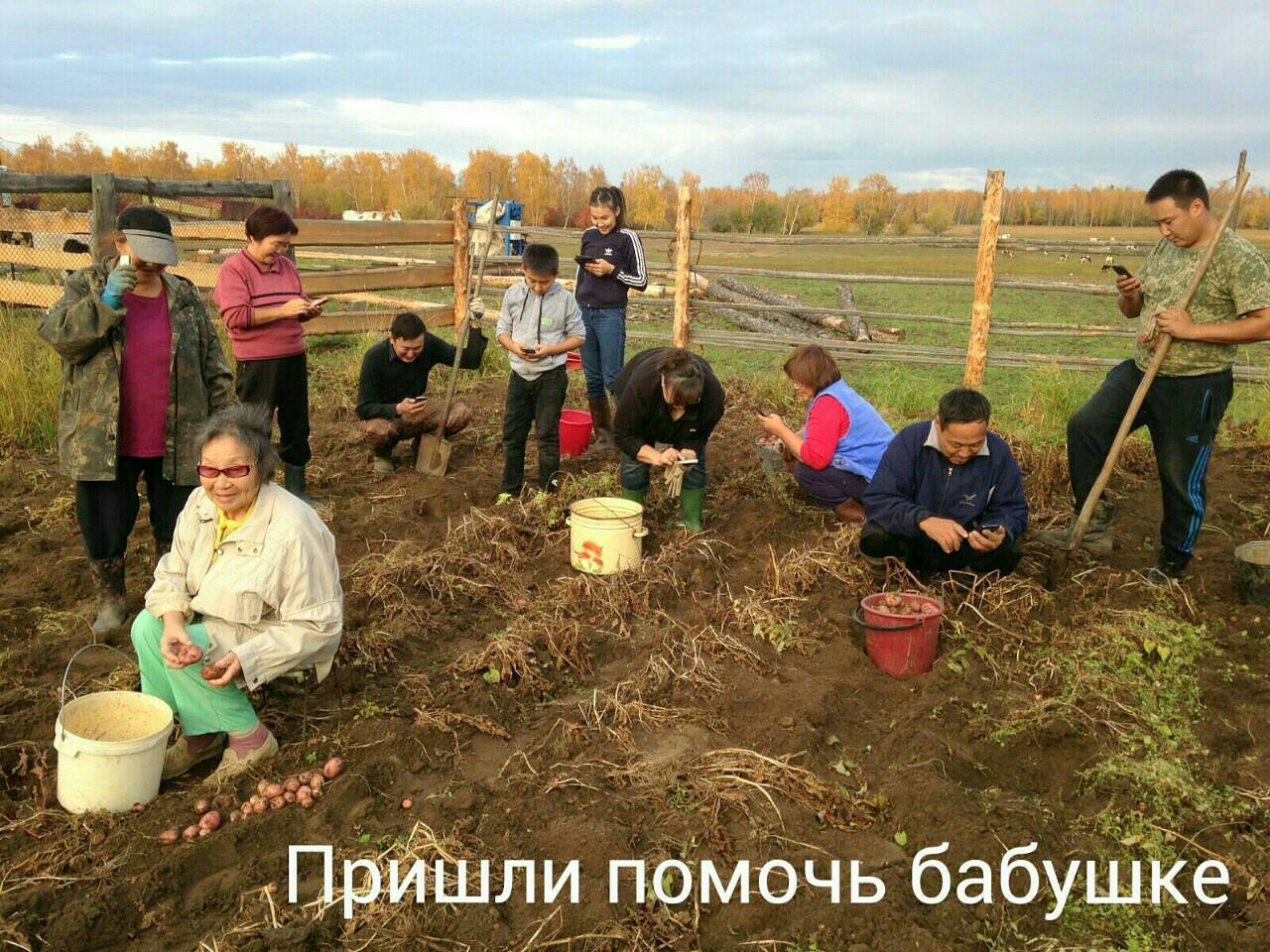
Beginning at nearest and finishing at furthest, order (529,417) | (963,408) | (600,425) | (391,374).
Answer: (963,408)
(529,417)
(391,374)
(600,425)

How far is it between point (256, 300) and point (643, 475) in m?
2.17

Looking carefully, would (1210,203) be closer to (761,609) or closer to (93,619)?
(761,609)

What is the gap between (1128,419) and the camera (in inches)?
171

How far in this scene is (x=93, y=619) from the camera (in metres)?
4.18

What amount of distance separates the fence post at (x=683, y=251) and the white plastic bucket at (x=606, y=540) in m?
4.41

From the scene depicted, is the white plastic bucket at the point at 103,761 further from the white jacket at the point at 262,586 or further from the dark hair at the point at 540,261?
the dark hair at the point at 540,261

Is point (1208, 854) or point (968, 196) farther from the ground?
point (968, 196)

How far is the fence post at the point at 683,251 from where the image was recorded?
342 inches

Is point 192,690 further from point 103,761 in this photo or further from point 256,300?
point 256,300

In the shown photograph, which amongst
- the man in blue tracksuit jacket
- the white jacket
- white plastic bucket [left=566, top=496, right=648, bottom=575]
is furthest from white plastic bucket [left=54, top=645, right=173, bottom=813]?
the man in blue tracksuit jacket

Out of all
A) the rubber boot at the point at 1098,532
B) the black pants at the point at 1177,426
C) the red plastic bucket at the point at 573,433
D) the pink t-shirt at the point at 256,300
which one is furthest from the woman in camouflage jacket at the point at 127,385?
the black pants at the point at 1177,426

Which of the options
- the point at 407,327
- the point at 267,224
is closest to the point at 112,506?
the point at 267,224

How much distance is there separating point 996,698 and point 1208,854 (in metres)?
0.92

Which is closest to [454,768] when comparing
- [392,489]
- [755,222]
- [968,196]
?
[392,489]
